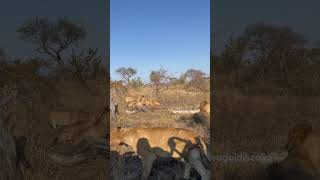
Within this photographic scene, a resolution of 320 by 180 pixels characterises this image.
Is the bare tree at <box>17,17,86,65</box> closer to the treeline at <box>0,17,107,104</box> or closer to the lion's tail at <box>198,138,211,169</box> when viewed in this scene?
the treeline at <box>0,17,107,104</box>

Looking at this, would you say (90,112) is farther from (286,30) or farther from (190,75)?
(190,75)

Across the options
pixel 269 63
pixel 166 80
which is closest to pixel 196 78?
pixel 166 80

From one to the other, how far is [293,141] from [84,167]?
2544mm

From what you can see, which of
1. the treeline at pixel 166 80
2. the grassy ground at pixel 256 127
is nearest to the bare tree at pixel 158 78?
the treeline at pixel 166 80

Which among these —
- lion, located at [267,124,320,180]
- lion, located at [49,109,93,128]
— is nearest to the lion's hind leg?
lion, located at [267,124,320,180]

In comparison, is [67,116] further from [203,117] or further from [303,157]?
[303,157]

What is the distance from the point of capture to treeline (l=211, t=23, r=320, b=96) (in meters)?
8.52

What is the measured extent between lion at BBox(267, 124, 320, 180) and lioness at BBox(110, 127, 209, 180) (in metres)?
1.68

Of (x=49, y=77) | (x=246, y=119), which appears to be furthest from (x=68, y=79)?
(x=246, y=119)

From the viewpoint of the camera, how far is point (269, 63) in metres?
10.3

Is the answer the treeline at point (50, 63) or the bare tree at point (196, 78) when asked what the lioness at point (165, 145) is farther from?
the bare tree at point (196, 78)

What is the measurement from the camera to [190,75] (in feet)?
115

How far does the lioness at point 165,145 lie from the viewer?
599 centimetres

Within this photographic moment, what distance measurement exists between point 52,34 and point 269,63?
27.3 ft
